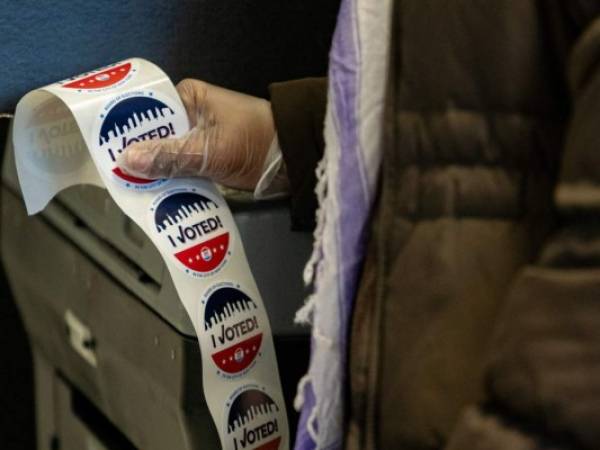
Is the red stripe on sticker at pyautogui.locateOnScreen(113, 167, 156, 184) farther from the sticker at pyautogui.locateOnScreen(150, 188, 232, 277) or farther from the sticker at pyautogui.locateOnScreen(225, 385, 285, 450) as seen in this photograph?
the sticker at pyautogui.locateOnScreen(225, 385, 285, 450)

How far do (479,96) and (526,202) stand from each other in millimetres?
66

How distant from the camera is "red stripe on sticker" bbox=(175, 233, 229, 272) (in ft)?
2.22

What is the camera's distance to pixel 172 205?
684mm

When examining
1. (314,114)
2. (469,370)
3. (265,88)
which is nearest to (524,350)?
(469,370)

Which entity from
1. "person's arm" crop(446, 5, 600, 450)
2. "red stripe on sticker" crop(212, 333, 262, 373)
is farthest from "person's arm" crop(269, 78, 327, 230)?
"person's arm" crop(446, 5, 600, 450)

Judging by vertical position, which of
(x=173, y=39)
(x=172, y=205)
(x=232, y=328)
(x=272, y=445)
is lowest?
(x=272, y=445)

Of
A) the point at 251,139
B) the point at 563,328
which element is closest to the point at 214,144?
the point at 251,139

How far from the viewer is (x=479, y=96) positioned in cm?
49

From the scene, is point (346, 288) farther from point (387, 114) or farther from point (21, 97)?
point (21, 97)

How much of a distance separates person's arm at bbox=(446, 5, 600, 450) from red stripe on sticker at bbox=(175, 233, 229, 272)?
12.0 inches

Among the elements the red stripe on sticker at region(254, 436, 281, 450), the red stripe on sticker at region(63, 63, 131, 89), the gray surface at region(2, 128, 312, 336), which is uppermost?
the red stripe on sticker at region(63, 63, 131, 89)

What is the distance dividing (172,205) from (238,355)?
5.4 inches

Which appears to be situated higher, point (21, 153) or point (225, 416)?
point (21, 153)

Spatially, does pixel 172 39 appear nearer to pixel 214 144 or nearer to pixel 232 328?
pixel 214 144
